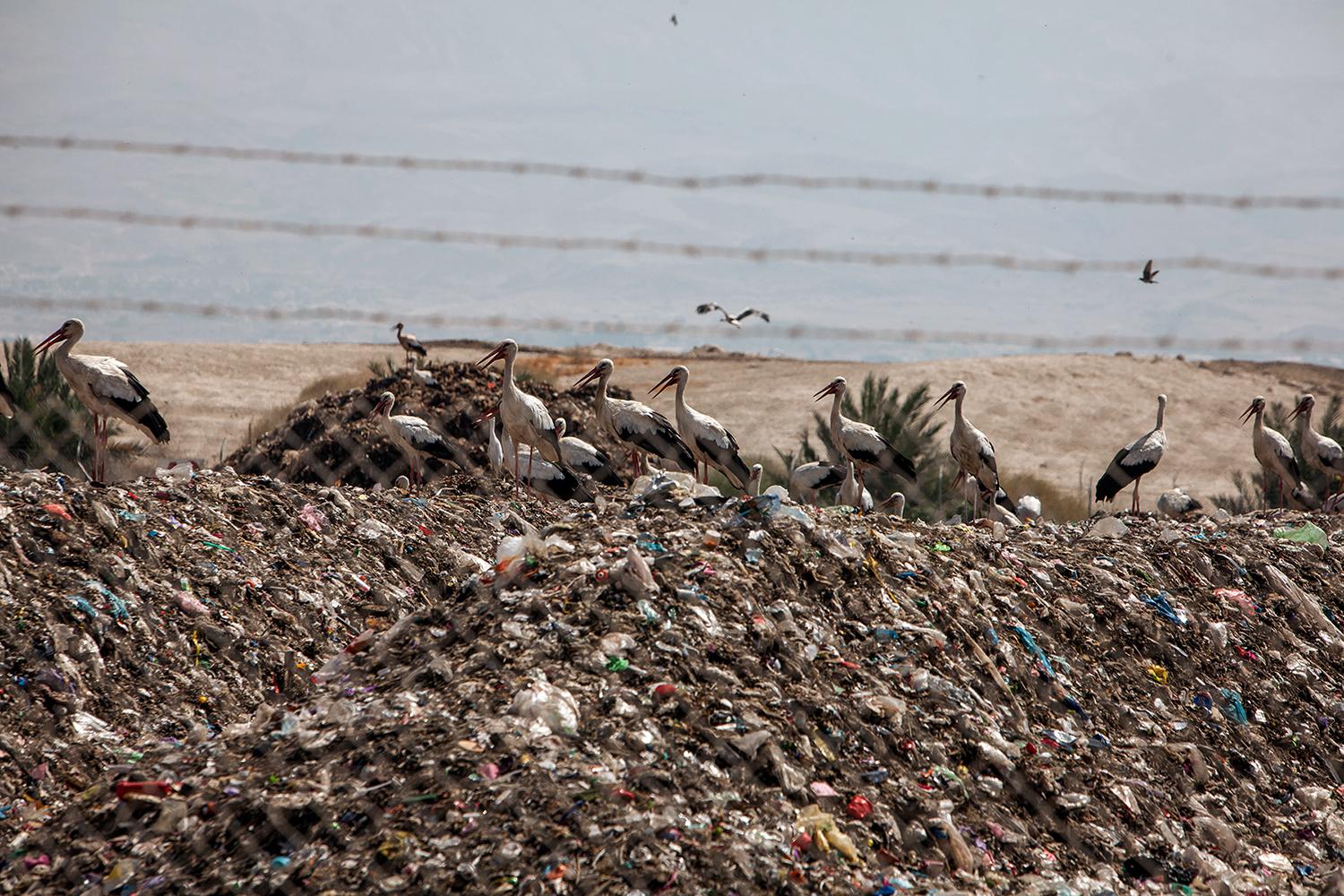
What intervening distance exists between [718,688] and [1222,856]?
6.57 feet

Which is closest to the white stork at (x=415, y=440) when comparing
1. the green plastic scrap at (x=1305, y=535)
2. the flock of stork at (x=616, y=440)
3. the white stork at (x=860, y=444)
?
the flock of stork at (x=616, y=440)

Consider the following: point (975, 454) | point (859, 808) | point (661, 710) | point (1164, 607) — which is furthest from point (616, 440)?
point (859, 808)

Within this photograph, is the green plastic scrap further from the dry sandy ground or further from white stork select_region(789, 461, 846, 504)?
the dry sandy ground

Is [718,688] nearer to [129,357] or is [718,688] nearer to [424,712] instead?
[424,712]

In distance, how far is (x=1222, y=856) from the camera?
15.7 feet

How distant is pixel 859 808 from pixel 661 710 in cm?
72

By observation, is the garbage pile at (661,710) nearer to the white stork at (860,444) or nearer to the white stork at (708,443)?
the white stork at (708,443)

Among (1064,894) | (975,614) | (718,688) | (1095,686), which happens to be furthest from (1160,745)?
(718,688)

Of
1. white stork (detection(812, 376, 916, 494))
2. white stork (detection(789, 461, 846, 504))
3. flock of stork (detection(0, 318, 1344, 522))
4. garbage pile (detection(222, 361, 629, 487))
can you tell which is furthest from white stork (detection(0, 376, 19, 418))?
white stork (detection(812, 376, 916, 494))

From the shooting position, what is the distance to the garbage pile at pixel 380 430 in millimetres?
16453

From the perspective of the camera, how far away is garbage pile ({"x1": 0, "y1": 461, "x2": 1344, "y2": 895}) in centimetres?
385

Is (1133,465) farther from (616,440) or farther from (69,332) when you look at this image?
(69,332)

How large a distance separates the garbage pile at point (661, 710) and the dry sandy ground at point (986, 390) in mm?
21782

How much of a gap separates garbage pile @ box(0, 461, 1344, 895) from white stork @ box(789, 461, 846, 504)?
5.93 metres
